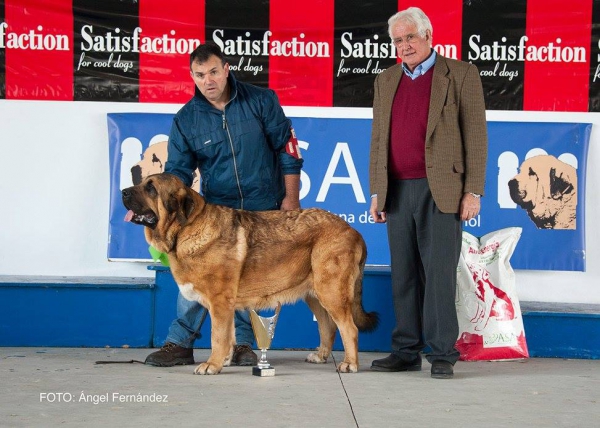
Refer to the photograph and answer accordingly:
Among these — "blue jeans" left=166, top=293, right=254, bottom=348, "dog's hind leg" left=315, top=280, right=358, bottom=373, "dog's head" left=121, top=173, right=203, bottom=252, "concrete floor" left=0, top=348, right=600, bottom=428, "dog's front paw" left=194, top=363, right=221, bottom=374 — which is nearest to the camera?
"concrete floor" left=0, top=348, right=600, bottom=428

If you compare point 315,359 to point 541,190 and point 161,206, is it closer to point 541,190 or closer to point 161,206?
point 161,206

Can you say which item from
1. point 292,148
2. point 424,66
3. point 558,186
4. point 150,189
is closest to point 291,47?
point 292,148

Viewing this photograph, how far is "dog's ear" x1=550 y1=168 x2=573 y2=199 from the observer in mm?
6988

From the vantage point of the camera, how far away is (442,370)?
509 centimetres

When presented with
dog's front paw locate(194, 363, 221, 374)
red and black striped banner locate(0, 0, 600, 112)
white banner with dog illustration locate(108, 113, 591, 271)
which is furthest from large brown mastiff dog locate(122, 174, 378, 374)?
red and black striped banner locate(0, 0, 600, 112)

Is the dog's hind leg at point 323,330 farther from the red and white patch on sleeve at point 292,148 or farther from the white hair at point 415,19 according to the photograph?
the white hair at point 415,19

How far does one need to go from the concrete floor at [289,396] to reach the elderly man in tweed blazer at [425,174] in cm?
30

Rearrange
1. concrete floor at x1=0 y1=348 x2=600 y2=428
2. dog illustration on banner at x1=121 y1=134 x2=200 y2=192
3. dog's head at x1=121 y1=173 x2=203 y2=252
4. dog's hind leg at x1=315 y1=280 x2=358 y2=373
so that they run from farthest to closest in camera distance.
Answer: dog illustration on banner at x1=121 y1=134 x2=200 y2=192
dog's hind leg at x1=315 y1=280 x2=358 y2=373
dog's head at x1=121 y1=173 x2=203 y2=252
concrete floor at x1=0 y1=348 x2=600 y2=428

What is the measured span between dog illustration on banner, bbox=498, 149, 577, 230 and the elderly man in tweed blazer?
6.27 feet

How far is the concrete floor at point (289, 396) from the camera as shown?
3.98 meters

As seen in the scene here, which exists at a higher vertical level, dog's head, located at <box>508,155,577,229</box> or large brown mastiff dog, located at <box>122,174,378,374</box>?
dog's head, located at <box>508,155,577,229</box>

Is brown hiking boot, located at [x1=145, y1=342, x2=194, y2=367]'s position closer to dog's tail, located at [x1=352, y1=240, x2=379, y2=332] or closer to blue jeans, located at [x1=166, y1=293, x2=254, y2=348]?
blue jeans, located at [x1=166, y1=293, x2=254, y2=348]

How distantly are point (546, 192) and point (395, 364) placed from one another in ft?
7.63

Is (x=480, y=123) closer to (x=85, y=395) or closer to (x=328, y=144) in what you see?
(x=328, y=144)
